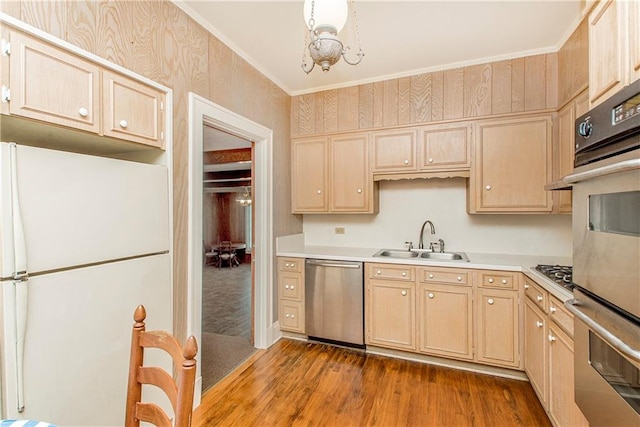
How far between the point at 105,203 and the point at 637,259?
2.09 m

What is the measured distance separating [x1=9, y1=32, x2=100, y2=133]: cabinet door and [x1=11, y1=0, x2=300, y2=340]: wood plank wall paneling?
0.14 metres

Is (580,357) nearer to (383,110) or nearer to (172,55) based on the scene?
(383,110)

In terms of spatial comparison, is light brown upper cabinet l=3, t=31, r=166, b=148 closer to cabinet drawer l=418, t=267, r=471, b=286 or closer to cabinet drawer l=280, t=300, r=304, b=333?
cabinet drawer l=280, t=300, r=304, b=333

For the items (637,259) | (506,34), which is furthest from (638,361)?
(506,34)

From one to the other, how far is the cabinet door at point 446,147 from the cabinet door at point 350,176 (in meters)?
0.60

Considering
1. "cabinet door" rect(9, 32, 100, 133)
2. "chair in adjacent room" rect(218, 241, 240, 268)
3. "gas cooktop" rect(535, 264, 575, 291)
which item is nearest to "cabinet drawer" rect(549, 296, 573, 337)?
"gas cooktop" rect(535, 264, 575, 291)

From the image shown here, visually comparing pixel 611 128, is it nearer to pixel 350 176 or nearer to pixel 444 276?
pixel 444 276

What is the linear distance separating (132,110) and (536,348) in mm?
2995

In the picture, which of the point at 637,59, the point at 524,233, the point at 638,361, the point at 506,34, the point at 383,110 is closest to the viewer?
the point at 638,361

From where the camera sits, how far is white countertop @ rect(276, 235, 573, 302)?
1.99m

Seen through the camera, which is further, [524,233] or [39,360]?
[524,233]

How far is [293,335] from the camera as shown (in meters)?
3.25

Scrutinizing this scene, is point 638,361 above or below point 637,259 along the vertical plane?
below

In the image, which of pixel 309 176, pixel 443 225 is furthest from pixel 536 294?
pixel 309 176
